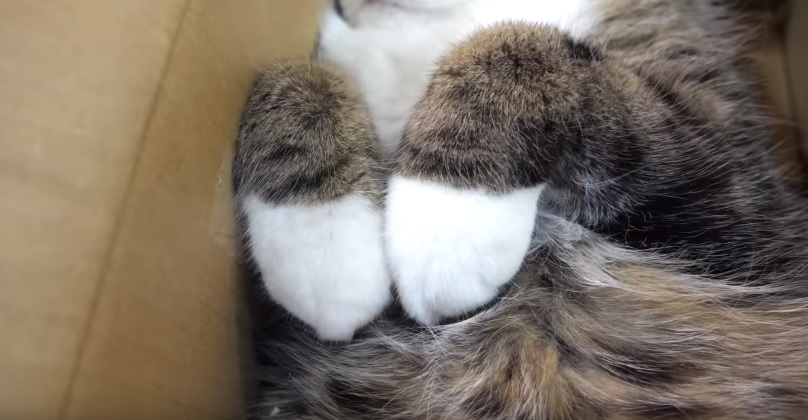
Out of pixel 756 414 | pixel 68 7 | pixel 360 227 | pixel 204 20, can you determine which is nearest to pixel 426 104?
pixel 360 227

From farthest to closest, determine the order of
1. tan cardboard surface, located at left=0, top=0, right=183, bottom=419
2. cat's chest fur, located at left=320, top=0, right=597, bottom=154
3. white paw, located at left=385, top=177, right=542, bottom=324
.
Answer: cat's chest fur, located at left=320, top=0, right=597, bottom=154
white paw, located at left=385, top=177, right=542, bottom=324
tan cardboard surface, located at left=0, top=0, right=183, bottom=419

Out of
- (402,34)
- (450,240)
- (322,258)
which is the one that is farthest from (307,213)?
(402,34)

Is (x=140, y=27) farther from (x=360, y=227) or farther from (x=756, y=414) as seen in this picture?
(x=756, y=414)

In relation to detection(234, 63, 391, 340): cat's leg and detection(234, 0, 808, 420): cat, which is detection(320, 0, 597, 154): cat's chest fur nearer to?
detection(234, 0, 808, 420): cat

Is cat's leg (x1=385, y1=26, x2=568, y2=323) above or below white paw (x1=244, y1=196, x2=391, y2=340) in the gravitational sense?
above

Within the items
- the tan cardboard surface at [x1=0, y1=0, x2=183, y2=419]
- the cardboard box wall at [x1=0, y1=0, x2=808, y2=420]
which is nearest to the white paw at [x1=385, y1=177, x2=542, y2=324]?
the cardboard box wall at [x1=0, y1=0, x2=808, y2=420]

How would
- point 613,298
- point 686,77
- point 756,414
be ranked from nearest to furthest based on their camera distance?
point 756,414, point 613,298, point 686,77
